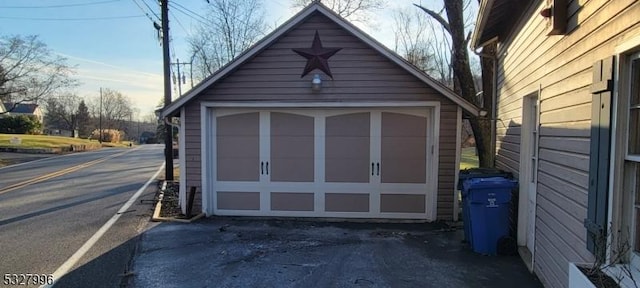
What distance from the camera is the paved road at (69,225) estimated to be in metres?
5.68

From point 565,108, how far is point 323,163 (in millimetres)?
5134

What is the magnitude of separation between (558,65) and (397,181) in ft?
14.7

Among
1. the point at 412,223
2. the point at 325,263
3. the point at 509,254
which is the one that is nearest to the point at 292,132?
the point at 412,223

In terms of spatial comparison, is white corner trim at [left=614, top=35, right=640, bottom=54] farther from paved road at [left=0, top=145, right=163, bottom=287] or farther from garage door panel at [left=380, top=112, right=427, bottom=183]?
garage door panel at [left=380, top=112, right=427, bottom=183]

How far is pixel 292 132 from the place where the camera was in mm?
9023

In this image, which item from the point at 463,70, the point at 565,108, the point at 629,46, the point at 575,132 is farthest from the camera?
the point at 463,70

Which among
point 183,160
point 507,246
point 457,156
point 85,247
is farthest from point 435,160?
point 85,247

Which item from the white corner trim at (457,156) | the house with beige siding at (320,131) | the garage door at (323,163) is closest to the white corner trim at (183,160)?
the house with beige siding at (320,131)

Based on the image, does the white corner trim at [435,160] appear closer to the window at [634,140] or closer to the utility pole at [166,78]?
the window at [634,140]

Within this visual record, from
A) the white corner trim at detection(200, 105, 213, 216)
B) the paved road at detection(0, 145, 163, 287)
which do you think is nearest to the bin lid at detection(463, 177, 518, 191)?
the paved road at detection(0, 145, 163, 287)

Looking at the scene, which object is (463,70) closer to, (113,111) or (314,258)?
(314,258)

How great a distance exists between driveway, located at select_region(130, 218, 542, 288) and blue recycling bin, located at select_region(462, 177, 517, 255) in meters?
0.25

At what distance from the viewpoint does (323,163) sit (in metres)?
8.98

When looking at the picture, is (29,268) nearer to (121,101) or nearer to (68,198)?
(68,198)
